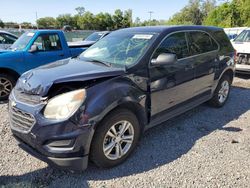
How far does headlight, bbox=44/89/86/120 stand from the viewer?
290cm

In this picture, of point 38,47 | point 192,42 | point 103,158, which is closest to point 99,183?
point 103,158

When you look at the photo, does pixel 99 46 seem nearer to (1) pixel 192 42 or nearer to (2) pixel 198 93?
(1) pixel 192 42

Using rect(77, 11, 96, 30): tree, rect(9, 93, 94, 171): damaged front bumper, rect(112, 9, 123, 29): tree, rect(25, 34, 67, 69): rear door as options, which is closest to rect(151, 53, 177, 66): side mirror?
rect(9, 93, 94, 171): damaged front bumper

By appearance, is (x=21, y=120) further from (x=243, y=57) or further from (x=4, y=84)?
(x=243, y=57)

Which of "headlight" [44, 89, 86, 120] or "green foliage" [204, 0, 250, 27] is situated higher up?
"green foliage" [204, 0, 250, 27]

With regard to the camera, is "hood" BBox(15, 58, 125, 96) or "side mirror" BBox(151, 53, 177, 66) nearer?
"hood" BBox(15, 58, 125, 96)

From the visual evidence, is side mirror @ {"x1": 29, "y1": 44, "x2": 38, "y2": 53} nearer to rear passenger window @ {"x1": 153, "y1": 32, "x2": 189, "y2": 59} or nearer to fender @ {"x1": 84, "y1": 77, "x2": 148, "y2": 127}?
rear passenger window @ {"x1": 153, "y1": 32, "x2": 189, "y2": 59}

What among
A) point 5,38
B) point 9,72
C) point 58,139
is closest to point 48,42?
point 9,72

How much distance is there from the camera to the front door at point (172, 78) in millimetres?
3807

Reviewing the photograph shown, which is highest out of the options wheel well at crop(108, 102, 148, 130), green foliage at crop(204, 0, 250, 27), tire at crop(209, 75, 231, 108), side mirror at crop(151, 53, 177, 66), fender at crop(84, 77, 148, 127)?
green foliage at crop(204, 0, 250, 27)

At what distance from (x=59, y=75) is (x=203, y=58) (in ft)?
9.02

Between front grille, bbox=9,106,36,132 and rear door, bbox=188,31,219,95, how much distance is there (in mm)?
2818

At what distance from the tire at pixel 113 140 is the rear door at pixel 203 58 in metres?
1.73

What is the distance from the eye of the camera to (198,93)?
4820 mm
